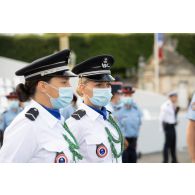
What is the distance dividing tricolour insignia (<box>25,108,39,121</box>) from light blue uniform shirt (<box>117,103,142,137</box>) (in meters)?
4.75

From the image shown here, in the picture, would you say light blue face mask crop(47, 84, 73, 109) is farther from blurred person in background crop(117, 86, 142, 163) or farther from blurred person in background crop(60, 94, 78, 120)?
blurred person in background crop(117, 86, 142, 163)

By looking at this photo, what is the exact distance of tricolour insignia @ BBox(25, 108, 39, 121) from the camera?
111 inches

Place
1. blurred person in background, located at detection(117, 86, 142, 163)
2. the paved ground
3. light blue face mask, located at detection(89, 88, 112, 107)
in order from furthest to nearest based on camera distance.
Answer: the paved ground, blurred person in background, located at detection(117, 86, 142, 163), light blue face mask, located at detection(89, 88, 112, 107)

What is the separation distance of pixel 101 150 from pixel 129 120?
14.0 feet

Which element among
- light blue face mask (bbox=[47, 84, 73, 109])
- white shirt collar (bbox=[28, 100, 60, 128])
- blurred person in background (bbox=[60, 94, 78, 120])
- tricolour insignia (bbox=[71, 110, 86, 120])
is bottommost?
blurred person in background (bbox=[60, 94, 78, 120])

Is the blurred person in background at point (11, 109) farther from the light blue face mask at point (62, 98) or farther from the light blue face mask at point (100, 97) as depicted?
the light blue face mask at point (62, 98)

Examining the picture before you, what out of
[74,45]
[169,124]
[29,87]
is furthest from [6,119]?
[29,87]

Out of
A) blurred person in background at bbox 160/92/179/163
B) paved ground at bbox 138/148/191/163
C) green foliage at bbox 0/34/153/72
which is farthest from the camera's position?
paved ground at bbox 138/148/191/163

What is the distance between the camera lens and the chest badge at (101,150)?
3.54 metres

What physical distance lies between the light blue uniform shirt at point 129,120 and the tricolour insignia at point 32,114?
15.6 feet

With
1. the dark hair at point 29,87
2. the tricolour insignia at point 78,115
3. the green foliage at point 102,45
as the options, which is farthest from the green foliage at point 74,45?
the dark hair at point 29,87

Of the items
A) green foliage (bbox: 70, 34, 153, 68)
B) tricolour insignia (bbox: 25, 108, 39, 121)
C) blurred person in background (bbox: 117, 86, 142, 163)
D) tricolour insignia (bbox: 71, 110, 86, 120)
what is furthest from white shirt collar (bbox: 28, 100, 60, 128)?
blurred person in background (bbox: 117, 86, 142, 163)
